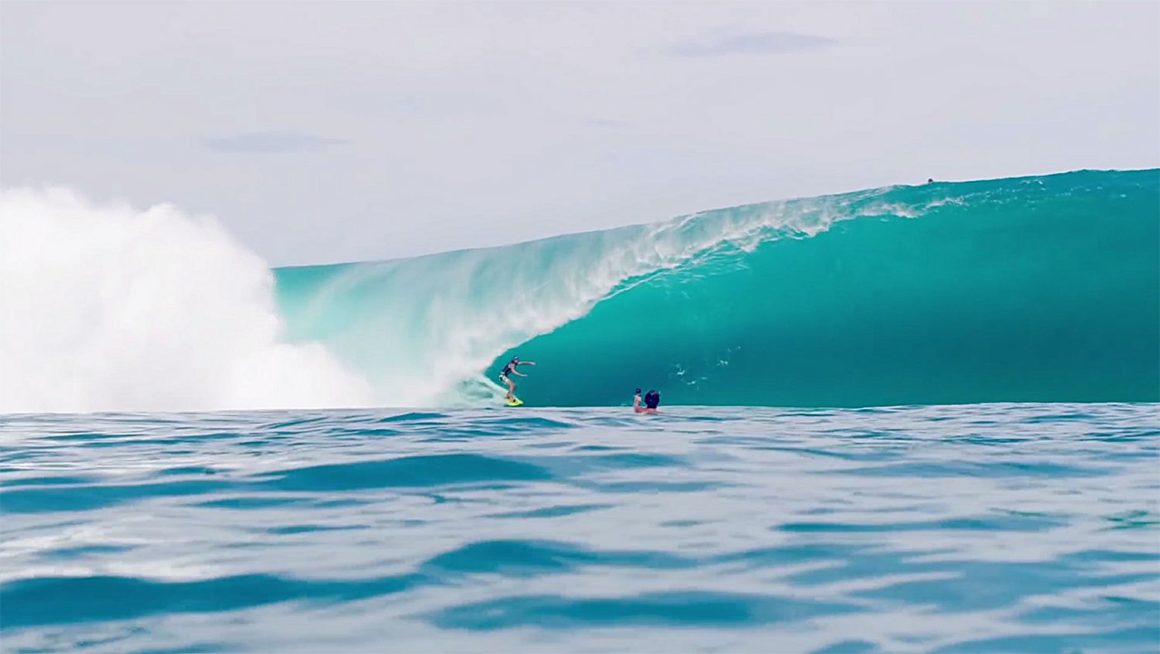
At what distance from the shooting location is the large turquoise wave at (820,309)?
22.3 metres

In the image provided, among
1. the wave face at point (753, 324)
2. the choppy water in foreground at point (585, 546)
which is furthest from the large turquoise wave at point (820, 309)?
the choppy water in foreground at point (585, 546)

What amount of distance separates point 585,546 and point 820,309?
1807 cm

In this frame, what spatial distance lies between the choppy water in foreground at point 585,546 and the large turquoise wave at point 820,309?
36.3ft

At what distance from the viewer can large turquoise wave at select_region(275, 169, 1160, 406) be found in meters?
22.3

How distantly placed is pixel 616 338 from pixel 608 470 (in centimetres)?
1496

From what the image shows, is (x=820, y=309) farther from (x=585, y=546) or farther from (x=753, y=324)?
(x=585, y=546)

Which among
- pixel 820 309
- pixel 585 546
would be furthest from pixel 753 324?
pixel 585 546

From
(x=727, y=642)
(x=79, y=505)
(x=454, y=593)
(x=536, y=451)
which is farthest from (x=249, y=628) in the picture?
(x=536, y=451)

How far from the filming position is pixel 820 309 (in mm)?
23922

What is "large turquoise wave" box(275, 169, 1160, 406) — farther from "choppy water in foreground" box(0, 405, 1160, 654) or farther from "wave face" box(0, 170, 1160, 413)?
"choppy water in foreground" box(0, 405, 1160, 654)

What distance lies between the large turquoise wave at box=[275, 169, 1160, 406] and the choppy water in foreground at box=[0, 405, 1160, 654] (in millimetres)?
11060

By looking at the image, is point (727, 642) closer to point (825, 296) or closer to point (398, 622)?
point (398, 622)

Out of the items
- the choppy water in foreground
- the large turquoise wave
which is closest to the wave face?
the large turquoise wave

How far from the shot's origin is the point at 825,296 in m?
24.1
